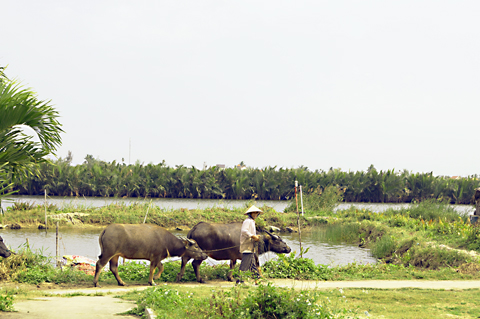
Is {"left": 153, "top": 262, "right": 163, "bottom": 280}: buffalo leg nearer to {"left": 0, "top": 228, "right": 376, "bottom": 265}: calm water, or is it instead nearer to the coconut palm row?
{"left": 0, "top": 228, "right": 376, "bottom": 265}: calm water

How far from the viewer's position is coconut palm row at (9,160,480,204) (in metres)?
37.1

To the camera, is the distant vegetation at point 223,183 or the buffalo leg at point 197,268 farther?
the distant vegetation at point 223,183

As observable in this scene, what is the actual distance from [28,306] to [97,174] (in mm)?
30327

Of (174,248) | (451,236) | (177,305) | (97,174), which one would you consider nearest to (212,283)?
(174,248)

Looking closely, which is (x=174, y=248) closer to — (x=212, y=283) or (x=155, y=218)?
(x=212, y=283)

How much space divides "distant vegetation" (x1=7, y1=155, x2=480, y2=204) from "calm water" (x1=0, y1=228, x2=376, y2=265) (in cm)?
1596

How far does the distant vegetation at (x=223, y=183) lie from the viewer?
122 feet

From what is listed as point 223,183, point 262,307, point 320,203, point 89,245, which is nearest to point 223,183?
point 223,183

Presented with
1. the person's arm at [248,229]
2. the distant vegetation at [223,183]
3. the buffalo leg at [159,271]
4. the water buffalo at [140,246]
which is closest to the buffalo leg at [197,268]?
the water buffalo at [140,246]

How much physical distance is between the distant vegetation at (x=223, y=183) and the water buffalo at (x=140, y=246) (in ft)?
86.6

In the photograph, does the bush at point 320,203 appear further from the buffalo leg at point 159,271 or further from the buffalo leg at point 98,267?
the buffalo leg at point 98,267

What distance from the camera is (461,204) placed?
144ft

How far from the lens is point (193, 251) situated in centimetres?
1090

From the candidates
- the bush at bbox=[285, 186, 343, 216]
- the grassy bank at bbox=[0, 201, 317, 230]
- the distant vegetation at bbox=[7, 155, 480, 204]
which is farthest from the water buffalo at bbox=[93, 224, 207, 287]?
Answer: the distant vegetation at bbox=[7, 155, 480, 204]
